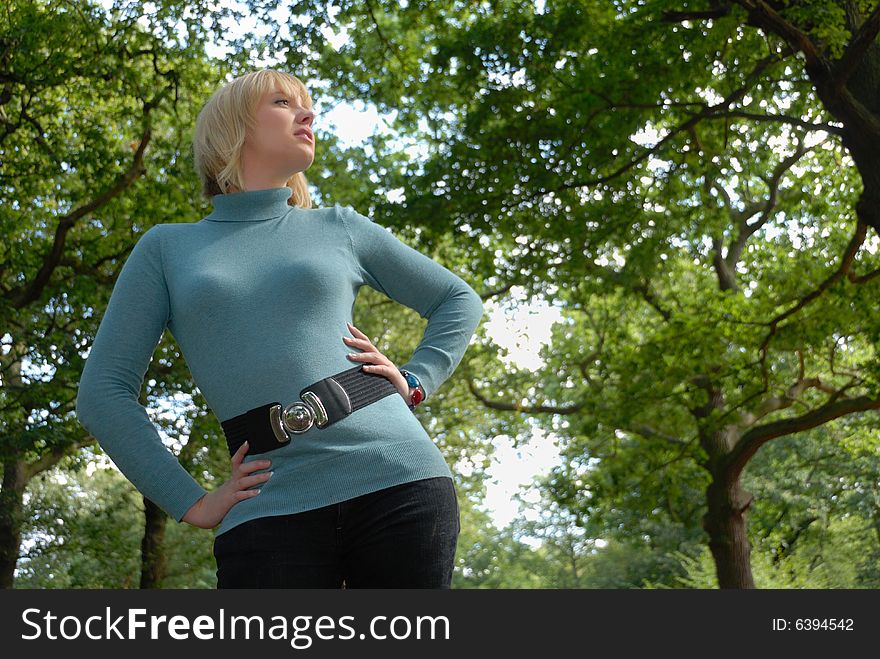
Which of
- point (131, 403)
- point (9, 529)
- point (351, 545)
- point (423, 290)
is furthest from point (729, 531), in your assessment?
point (131, 403)

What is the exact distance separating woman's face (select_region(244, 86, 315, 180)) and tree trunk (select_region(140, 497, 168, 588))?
16.4m

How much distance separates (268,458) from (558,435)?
24.1 meters

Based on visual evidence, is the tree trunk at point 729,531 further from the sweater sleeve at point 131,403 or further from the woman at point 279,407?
the sweater sleeve at point 131,403

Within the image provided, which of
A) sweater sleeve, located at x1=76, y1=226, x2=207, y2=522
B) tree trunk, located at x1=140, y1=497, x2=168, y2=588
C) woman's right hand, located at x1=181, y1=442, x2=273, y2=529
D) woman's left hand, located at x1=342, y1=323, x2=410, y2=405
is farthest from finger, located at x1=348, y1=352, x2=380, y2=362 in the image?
tree trunk, located at x1=140, y1=497, x2=168, y2=588

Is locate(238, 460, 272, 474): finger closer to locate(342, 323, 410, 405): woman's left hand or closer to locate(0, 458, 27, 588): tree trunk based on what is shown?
locate(342, 323, 410, 405): woman's left hand

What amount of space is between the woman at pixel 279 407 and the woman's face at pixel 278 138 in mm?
83

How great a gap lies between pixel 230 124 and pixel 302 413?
828 millimetres

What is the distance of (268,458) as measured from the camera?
2170 mm

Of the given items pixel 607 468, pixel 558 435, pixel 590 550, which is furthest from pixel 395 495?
pixel 590 550

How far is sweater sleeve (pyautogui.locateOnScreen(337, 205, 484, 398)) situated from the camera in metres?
2.50

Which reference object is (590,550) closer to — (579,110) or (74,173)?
(74,173)

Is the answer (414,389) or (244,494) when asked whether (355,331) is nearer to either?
(414,389)
